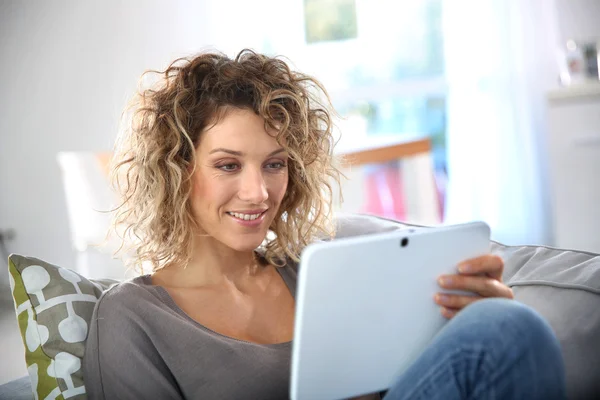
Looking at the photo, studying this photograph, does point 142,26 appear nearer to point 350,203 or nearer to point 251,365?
point 350,203

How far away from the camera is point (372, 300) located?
1102mm

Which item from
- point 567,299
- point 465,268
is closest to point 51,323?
point 465,268

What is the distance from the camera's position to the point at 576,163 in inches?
148

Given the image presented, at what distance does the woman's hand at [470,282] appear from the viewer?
1.18 metres

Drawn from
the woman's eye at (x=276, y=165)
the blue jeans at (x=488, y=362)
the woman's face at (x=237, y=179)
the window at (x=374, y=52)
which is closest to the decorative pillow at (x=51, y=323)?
the woman's face at (x=237, y=179)

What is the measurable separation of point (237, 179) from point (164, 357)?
0.34 m

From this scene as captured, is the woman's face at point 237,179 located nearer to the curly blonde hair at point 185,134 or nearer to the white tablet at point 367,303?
→ the curly blonde hair at point 185,134

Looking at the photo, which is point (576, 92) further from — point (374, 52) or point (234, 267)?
point (234, 267)

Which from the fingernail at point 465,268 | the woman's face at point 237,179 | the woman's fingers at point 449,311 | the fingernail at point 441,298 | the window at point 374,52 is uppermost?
the window at point 374,52

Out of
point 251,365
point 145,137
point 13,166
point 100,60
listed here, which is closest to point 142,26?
point 100,60

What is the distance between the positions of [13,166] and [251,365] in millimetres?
3251

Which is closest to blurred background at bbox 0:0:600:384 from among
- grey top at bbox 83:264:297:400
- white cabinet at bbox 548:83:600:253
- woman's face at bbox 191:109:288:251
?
white cabinet at bbox 548:83:600:253

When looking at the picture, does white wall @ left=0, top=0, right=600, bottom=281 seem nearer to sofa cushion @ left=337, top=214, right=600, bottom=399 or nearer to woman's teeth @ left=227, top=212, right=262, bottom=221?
woman's teeth @ left=227, top=212, right=262, bottom=221

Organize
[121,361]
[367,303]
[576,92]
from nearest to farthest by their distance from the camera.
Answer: [367,303] → [121,361] → [576,92]
